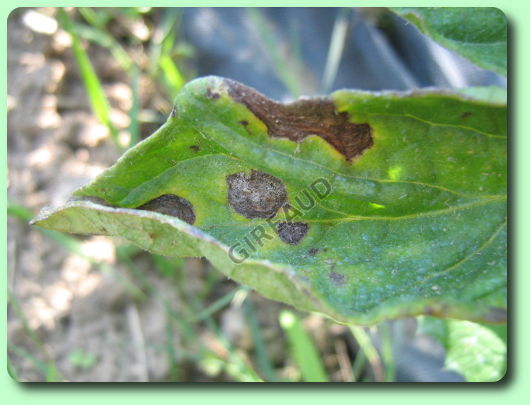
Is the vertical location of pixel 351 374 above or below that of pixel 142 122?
below

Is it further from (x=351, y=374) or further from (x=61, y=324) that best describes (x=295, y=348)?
(x=61, y=324)

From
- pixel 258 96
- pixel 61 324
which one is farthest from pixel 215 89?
pixel 61 324

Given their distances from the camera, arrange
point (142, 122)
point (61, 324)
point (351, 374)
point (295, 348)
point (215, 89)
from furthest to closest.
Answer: point (142, 122) → point (351, 374) → point (61, 324) → point (295, 348) → point (215, 89)

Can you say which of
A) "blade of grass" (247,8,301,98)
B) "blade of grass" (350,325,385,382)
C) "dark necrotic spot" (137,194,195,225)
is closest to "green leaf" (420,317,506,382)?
"blade of grass" (350,325,385,382)

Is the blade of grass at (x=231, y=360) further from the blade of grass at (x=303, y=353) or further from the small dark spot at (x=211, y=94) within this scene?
the small dark spot at (x=211, y=94)

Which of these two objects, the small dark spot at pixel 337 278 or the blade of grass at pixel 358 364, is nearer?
the small dark spot at pixel 337 278

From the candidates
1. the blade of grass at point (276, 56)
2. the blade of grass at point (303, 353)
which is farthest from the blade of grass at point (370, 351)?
the blade of grass at point (276, 56)

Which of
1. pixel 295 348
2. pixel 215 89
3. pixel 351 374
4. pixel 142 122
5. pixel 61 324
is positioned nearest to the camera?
pixel 215 89

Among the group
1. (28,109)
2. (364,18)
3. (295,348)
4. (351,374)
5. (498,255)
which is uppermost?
(364,18)
